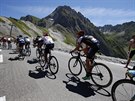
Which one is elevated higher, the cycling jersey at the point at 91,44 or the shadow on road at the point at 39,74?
the cycling jersey at the point at 91,44

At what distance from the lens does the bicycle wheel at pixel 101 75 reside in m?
9.38

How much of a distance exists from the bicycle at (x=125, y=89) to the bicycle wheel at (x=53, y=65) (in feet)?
18.8

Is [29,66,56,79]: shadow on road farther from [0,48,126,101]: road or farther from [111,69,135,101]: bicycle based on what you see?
[111,69,135,101]: bicycle

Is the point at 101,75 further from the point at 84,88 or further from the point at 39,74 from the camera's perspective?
the point at 39,74

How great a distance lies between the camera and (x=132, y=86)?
6262 mm

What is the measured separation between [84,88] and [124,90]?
10.1ft

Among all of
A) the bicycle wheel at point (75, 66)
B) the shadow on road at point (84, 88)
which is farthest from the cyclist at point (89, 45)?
the bicycle wheel at point (75, 66)

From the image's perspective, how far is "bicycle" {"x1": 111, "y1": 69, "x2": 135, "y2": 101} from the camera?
6.25 metres

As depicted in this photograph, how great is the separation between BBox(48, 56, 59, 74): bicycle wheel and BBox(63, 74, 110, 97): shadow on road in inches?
78.8

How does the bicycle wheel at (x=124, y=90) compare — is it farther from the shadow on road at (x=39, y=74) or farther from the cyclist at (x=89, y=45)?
the shadow on road at (x=39, y=74)

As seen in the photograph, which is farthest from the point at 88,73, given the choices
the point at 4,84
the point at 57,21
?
the point at 57,21

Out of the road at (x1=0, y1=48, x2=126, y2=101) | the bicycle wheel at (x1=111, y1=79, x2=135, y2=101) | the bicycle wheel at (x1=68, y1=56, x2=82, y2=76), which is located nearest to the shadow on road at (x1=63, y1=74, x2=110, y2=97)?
the road at (x1=0, y1=48, x2=126, y2=101)

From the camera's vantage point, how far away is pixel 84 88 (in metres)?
9.18

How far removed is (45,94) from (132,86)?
323cm
